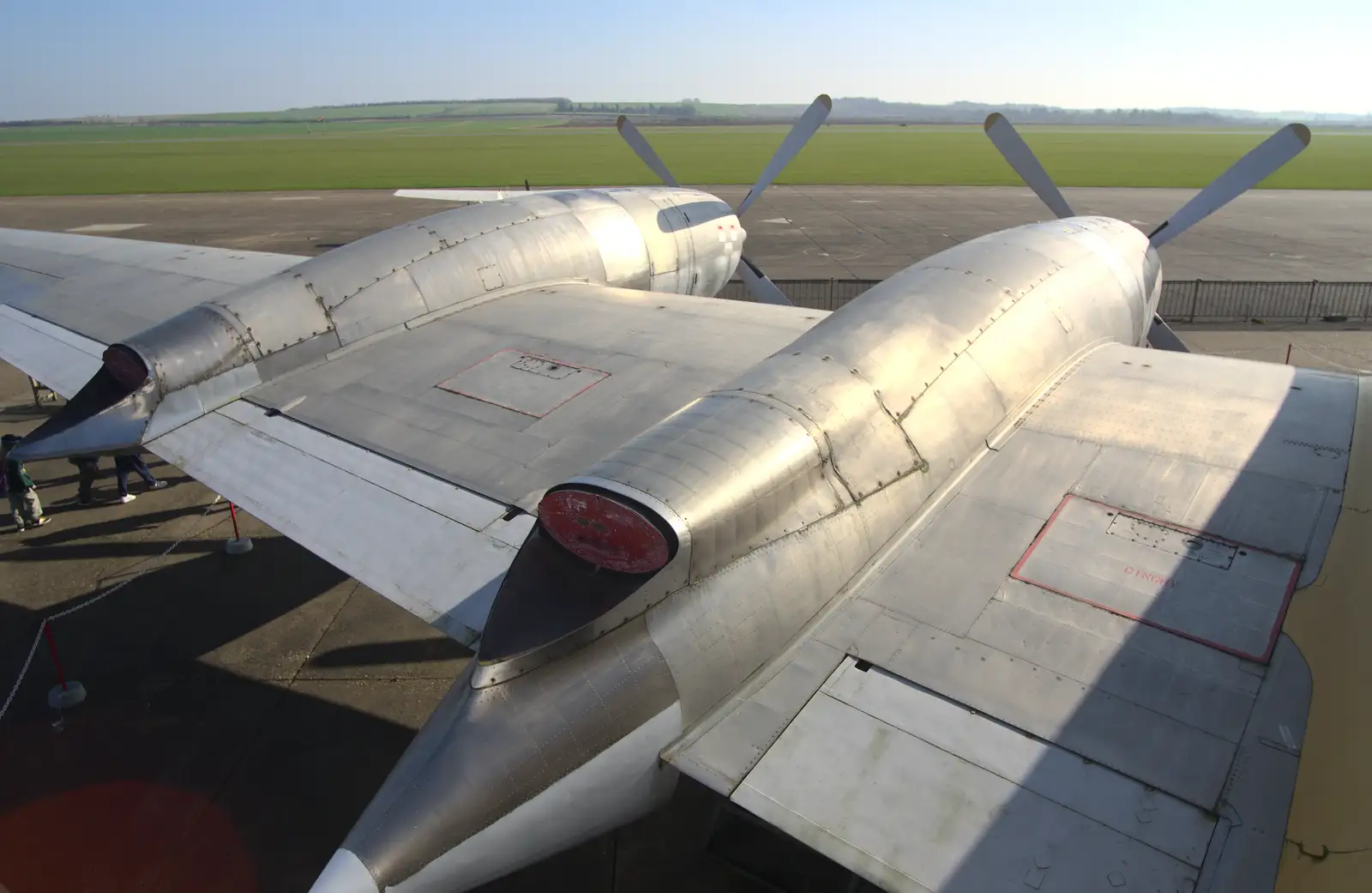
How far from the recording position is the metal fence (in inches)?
845

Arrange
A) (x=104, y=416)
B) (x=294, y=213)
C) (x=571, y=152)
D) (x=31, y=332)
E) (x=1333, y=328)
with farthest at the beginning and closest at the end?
(x=571, y=152)
(x=294, y=213)
(x=1333, y=328)
(x=31, y=332)
(x=104, y=416)

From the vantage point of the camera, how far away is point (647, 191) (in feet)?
40.2

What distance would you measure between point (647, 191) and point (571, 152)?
83204 mm

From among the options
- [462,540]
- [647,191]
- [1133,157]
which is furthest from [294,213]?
[1133,157]

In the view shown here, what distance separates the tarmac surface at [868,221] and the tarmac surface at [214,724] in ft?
65.2

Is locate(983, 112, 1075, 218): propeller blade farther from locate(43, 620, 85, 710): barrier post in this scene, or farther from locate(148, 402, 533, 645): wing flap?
locate(43, 620, 85, 710): barrier post

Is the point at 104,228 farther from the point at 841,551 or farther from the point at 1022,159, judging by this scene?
the point at 841,551

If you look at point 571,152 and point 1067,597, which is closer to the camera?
point 1067,597

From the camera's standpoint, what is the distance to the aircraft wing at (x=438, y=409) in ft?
17.2

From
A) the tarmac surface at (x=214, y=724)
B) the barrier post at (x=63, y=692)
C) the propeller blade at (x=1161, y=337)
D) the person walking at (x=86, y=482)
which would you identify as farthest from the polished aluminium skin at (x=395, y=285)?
the propeller blade at (x=1161, y=337)

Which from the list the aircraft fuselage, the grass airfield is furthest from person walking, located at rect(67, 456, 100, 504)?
the grass airfield

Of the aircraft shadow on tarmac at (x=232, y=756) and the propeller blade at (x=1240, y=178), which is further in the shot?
the propeller blade at (x=1240, y=178)

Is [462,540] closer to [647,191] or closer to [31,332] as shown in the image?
[31,332]

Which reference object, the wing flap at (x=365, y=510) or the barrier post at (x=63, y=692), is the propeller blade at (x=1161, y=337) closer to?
the wing flap at (x=365, y=510)
